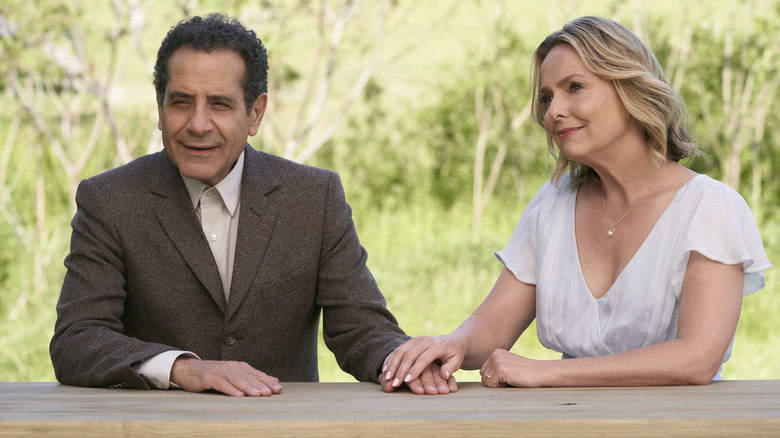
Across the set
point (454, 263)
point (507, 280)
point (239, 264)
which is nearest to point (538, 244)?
point (507, 280)

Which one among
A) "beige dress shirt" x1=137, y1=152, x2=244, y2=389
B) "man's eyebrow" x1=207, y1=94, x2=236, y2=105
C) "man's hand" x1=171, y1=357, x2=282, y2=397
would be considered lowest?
"man's hand" x1=171, y1=357, x2=282, y2=397

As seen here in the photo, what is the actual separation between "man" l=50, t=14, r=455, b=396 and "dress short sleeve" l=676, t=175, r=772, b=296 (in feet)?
2.78

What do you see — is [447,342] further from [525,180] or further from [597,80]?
[525,180]

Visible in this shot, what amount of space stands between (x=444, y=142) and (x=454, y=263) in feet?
5.03

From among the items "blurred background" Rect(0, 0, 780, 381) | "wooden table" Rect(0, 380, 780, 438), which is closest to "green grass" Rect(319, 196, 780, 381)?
"blurred background" Rect(0, 0, 780, 381)

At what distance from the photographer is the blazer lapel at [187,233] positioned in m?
2.51

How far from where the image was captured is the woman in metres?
2.15

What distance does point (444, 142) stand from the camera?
7.33 metres

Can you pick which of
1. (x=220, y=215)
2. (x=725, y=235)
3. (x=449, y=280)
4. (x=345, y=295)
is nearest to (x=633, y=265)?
(x=725, y=235)

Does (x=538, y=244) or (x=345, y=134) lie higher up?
(x=345, y=134)

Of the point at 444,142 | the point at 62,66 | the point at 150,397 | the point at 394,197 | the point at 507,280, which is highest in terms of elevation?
the point at 62,66

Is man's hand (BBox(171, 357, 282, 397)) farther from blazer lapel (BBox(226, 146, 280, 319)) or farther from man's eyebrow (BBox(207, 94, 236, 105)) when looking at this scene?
man's eyebrow (BBox(207, 94, 236, 105))

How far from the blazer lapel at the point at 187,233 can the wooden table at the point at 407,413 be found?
489 mm

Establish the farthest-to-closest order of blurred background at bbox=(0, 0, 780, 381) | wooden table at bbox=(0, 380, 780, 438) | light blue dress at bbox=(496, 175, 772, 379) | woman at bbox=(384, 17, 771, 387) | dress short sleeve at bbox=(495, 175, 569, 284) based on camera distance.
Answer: blurred background at bbox=(0, 0, 780, 381), dress short sleeve at bbox=(495, 175, 569, 284), light blue dress at bbox=(496, 175, 772, 379), woman at bbox=(384, 17, 771, 387), wooden table at bbox=(0, 380, 780, 438)
